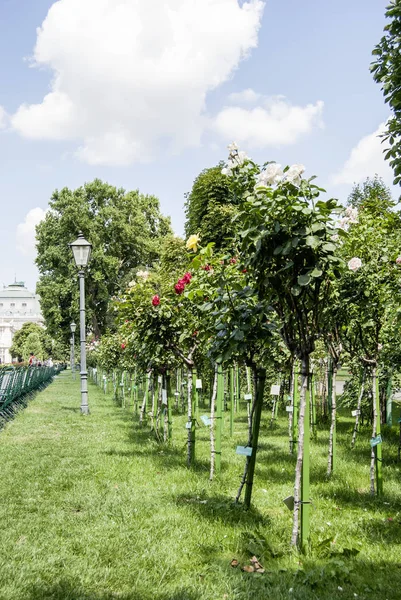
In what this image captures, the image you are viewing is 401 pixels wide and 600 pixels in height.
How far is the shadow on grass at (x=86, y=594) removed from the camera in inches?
134

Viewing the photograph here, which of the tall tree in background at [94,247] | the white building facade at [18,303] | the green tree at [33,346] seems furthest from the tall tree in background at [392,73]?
the white building facade at [18,303]

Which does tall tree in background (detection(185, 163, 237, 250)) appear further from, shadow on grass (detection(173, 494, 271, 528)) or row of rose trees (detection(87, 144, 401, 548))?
shadow on grass (detection(173, 494, 271, 528))

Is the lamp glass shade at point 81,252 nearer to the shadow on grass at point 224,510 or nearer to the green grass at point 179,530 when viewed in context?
the green grass at point 179,530

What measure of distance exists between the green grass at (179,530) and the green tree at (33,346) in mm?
81059

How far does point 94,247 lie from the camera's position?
3481cm

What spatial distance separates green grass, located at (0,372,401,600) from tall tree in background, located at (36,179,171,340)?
27020mm

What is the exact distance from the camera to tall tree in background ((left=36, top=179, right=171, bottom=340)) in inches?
1355

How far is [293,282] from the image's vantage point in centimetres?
415

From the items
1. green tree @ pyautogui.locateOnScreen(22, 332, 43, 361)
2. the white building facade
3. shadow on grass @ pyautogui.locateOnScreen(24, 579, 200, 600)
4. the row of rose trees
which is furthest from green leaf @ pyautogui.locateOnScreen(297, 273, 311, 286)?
the white building facade

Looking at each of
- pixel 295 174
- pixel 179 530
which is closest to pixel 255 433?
pixel 179 530

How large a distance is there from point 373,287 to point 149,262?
32769mm

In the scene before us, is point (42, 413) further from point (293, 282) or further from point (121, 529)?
point (293, 282)

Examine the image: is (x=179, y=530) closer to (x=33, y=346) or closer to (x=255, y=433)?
→ (x=255, y=433)

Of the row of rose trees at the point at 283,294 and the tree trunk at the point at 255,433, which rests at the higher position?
the row of rose trees at the point at 283,294
